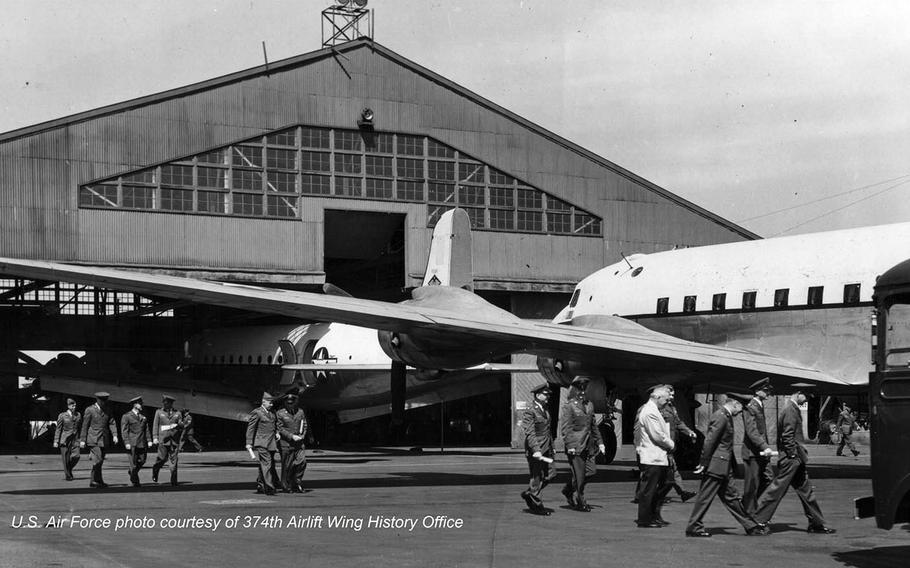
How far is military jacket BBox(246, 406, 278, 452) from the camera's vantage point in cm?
1800

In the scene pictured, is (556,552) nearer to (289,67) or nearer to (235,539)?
(235,539)

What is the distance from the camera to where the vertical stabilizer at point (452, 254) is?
25.6 metres

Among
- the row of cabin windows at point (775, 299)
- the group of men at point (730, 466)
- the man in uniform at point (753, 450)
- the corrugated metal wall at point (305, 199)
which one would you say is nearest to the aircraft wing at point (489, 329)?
the row of cabin windows at point (775, 299)

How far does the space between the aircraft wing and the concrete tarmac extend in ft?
7.58

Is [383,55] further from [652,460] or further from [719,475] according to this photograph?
[719,475]

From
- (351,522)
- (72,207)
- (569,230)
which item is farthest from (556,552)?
(569,230)

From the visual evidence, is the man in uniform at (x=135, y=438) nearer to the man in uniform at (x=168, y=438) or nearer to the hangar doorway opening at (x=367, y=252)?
the man in uniform at (x=168, y=438)

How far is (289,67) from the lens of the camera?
36.1 meters

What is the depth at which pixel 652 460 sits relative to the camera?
44.8 ft

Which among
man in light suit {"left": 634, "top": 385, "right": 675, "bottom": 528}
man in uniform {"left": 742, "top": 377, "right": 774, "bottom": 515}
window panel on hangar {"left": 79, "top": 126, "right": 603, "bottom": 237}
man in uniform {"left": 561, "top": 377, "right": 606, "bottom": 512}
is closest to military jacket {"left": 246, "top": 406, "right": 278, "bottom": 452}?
man in uniform {"left": 561, "top": 377, "right": 606, "bottom": 512}

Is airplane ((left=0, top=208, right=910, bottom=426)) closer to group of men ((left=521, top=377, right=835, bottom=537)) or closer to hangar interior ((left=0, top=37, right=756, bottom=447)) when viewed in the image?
group of men ((left=521, top=377, right=835, bottom=537))

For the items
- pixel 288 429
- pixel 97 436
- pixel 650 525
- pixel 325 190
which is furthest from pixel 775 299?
pixel 325 190

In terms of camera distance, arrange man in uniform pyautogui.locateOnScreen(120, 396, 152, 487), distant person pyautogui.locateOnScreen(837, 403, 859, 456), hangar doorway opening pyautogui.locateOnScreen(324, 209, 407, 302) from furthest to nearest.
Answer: hangar doorway opening pyautogui.locateOnScreen(324, 209, 407, 302)
distant person pyautogui.locateOnScreen(837, 403, 859, 456)
man in uniform pyautogui.locateOnScreen(120, 396, 152, 487)

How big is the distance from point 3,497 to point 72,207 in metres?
17.3
